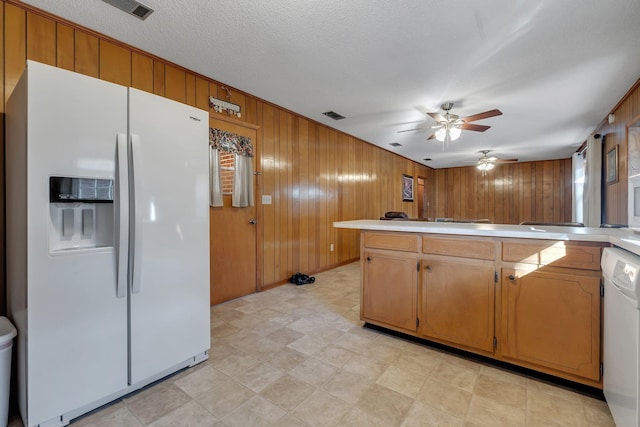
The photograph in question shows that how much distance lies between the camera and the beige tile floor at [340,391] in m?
1.53

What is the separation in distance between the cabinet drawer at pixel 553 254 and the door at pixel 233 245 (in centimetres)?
275

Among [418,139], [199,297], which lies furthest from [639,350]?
[418,139]

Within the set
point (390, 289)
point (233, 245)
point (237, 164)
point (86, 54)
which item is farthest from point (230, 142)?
point (390, 289)

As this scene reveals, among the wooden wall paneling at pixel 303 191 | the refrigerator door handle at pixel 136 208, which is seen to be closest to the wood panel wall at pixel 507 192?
the wooden wall paneling at pixel 303 191

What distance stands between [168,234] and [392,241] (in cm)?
171

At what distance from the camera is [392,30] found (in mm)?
2299

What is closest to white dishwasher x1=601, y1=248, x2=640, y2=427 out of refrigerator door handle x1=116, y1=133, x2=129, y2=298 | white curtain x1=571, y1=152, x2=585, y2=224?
refrigerator door handle x1=116, y1=133, x2=129, y2=298

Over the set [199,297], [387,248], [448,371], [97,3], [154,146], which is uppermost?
[97,3]

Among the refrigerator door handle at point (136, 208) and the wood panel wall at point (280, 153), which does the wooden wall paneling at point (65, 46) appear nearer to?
the wood panel wall at point (280, 153)

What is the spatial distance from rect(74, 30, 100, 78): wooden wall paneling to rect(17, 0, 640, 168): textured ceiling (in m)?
0.11

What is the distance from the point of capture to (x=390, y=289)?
2.45 m

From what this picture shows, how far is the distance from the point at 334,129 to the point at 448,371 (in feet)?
13.8

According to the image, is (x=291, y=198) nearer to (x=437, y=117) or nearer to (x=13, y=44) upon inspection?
(x=437, y=117)

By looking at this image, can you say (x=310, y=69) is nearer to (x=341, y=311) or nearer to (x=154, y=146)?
(x=154, y=146)
